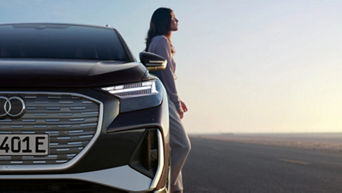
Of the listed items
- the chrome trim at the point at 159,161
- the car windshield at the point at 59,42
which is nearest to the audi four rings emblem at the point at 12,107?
the chrome trim at the point at 159,161

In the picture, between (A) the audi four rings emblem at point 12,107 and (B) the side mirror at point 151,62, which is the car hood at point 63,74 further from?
(B) the side mirror at point 151,62

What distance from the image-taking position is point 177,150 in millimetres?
3549

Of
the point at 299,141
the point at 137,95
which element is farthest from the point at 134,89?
the point at 299,141

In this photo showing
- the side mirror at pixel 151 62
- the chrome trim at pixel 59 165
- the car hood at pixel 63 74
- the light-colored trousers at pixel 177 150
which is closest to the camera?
the chrome trim at pixel 59 165

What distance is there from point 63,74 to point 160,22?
2.21 m

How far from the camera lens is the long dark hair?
4250mm

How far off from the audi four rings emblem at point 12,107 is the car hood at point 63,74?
0.08m

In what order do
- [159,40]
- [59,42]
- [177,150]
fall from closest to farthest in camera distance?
[59,42], [177,150], [159,40]

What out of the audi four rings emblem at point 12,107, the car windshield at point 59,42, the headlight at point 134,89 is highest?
the car windshield at point 59,42

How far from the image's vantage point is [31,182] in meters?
2.01

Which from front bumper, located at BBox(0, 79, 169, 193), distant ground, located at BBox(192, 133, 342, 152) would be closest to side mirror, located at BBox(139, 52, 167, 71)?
front bumper, located at BBox(0, 79, 169, 193)

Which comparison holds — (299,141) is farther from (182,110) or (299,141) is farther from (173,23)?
(182,110)

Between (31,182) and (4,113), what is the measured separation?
1.25 ft

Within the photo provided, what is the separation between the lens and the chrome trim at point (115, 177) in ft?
6.58
